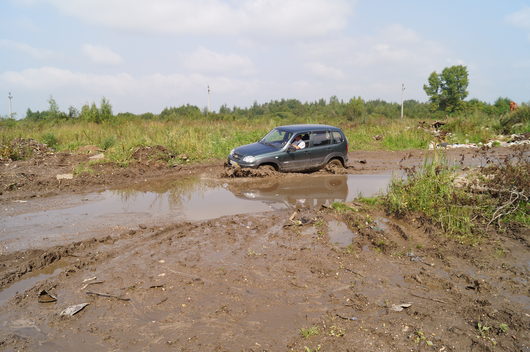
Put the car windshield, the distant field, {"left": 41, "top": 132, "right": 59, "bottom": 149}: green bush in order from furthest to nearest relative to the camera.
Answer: {"left": 41, "top": 132, "right": 59, "bottom": 149}: green bush, the distant field, the car windshield

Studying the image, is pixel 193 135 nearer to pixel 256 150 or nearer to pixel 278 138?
pixel 278 138

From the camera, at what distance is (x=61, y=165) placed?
15117 mm

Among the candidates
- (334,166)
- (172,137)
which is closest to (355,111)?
(172,137)

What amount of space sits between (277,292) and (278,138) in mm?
8620

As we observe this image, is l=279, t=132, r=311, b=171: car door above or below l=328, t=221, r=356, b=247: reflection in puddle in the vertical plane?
above

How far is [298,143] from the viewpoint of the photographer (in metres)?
12.9

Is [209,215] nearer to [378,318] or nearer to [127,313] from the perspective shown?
[127,313]

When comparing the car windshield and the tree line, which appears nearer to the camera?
the car windshield

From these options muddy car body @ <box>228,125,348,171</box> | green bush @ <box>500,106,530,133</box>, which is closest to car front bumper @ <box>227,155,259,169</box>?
muddy car body @ <box>228,125,348,171</box>

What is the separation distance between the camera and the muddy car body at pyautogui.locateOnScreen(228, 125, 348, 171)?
497 inches

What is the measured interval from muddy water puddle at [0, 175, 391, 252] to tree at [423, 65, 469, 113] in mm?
52813

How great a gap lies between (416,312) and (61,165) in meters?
14.5

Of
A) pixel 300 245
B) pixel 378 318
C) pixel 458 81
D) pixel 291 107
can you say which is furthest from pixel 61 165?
pixel 291 107

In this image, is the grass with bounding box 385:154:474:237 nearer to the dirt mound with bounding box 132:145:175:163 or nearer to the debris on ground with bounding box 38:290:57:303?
the debris on ground with bounding box 38:290:57:303
